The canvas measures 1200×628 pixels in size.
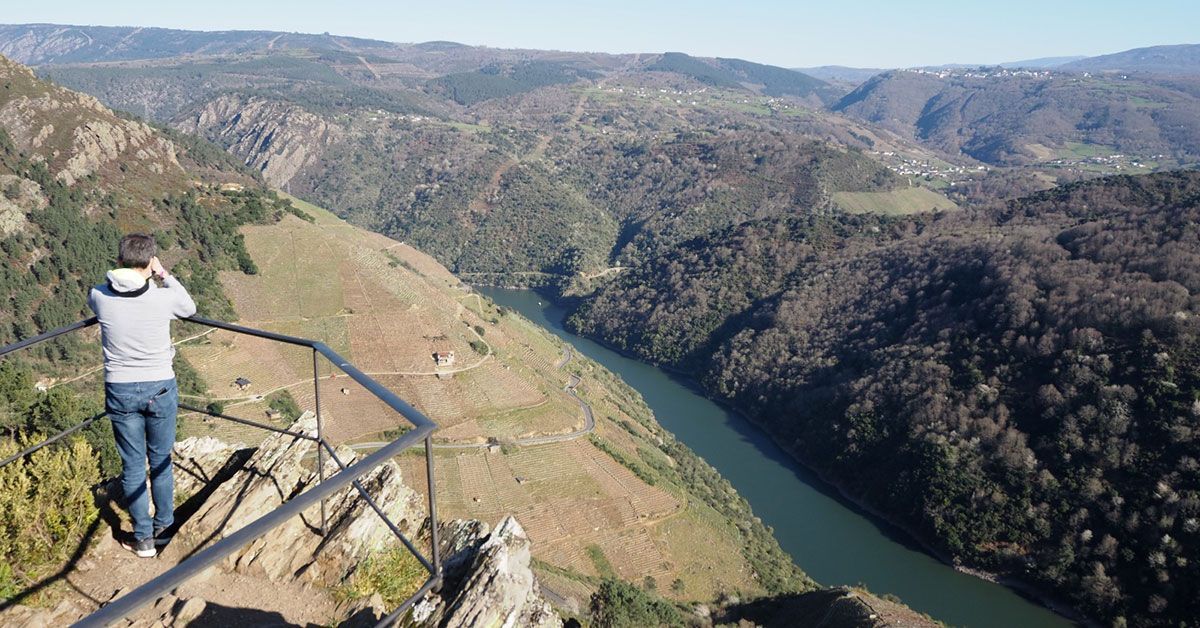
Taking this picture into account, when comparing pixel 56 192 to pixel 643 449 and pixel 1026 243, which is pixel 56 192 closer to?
pixel 643 449

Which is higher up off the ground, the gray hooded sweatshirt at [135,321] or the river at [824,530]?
the gray hooded sweatshirt at [135,321]

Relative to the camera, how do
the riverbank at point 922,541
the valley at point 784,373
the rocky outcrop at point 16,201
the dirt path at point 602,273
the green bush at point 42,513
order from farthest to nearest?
the dirt path at point 602,273
the rocky outcrop at point 16,201
the riverbank at point 922,541
the valley at point 784,373
the green bush at point 42,513

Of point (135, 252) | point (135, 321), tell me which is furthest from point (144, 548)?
point (135, 252)

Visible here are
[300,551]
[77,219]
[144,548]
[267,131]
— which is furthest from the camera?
[267,131]

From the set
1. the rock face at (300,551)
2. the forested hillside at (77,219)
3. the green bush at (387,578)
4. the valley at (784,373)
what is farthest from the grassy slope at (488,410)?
the green bush at (387,578)

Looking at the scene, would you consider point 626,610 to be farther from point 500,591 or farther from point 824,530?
point 824,530

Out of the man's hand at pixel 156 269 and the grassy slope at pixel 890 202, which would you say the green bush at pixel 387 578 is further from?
the grassy slope at pixel 890 202


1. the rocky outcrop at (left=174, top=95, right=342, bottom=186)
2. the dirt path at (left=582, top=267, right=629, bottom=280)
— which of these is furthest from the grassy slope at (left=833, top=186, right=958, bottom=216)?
the rocky outcrop at (left=174, top=95, right=342, bottom=186)

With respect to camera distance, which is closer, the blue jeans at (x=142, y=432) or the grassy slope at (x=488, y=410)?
the blue jeans at (x=142, y=432)
